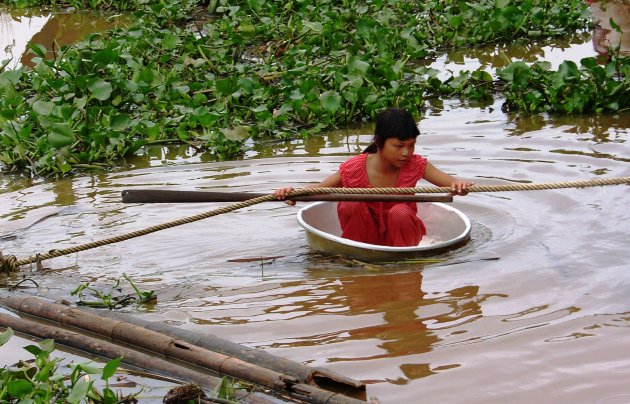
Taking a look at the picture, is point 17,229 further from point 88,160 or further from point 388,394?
point 388,394

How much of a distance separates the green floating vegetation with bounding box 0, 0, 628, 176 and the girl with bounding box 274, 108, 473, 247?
1949 mm

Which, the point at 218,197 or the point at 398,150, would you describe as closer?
the point at 218,197

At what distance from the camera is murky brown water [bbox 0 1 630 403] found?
3873mm

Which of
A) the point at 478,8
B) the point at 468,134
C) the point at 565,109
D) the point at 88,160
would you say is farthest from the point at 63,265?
the point at 478,8

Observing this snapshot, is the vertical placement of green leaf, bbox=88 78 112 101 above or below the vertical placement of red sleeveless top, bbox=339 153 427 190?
above

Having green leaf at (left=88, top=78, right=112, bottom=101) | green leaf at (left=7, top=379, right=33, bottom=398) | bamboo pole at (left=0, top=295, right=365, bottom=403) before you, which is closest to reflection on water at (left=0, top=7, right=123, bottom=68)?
green leaf at (left=88, top=78, right=112, bottom=101)

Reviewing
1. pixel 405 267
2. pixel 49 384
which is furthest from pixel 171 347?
pixel 405 267

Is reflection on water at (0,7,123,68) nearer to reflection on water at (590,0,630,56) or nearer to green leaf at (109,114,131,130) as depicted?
green leaf at (109,114,131,130)

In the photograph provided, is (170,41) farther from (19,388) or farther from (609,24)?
(19,388)

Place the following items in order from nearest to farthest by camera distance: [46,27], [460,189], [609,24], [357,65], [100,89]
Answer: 1. [460,189]
2. [100,89]
3. [357,65]
4. [609,24]
5. [46,27]

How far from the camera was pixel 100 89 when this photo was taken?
7.23 meters

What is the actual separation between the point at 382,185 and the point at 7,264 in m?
1.83

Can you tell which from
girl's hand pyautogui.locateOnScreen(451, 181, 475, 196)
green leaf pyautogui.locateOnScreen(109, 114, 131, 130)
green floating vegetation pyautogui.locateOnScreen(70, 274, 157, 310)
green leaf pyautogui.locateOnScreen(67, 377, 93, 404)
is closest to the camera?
green leaf pyautogui.locateOnScreen(67, 377, 93, 404)

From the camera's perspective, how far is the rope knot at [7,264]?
199 inches
